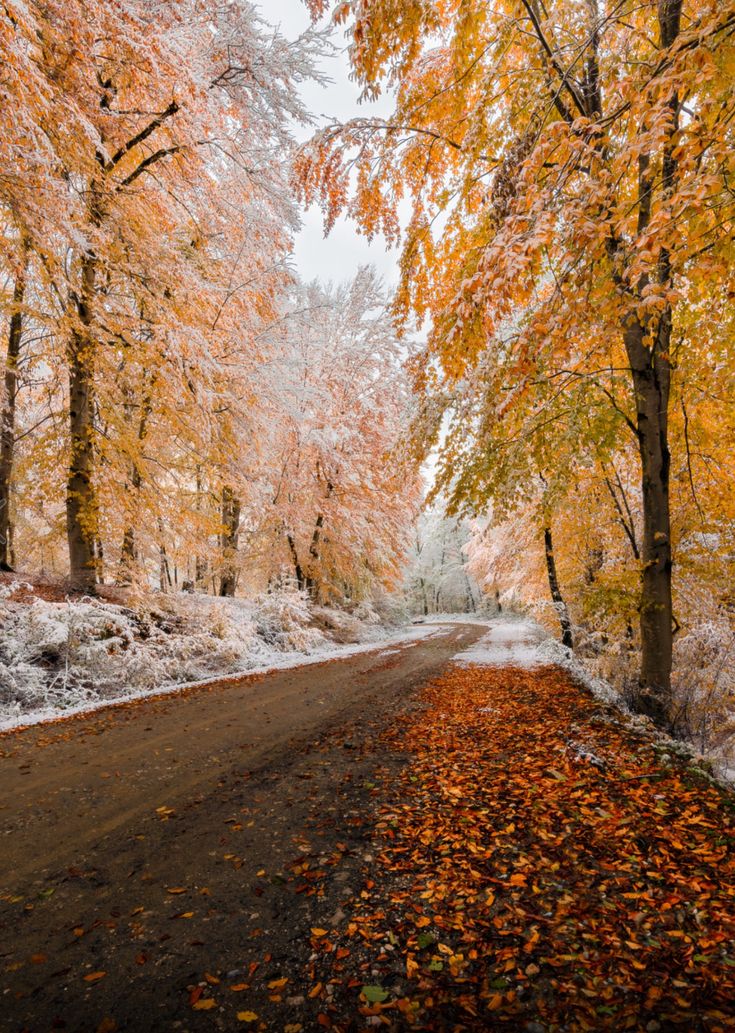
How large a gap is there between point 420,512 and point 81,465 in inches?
263

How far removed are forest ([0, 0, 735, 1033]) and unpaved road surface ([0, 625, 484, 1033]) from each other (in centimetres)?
2

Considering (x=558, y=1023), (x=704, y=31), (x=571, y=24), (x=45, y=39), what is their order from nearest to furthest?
(x=558, y=1023), (x=704, y=31), (x=571, y=24), (x=45, y=39)

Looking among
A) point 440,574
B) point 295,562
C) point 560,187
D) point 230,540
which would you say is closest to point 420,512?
point 560,187

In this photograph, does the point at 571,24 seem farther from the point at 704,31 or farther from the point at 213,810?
the point at 213,810

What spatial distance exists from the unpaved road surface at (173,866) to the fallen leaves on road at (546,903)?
288 millimetres

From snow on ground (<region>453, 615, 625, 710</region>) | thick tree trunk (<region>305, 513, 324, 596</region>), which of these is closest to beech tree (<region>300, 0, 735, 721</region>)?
snow on ground (<region>453, 615, 625, 710</region>)

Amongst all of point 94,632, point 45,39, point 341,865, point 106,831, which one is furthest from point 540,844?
point 45,39

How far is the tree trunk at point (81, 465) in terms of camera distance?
9.21 metres

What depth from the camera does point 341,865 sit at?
2.90 metres

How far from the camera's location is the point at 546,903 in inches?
98.3

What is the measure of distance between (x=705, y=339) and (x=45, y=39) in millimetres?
9285

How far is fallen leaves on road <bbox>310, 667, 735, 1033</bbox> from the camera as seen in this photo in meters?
1.92

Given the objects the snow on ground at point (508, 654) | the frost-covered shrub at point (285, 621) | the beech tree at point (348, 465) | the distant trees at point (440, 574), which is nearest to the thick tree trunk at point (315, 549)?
the beech tree at point (348, 465)

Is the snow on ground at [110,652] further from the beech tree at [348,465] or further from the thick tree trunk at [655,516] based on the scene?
the thick tree trunk at [655,516]
